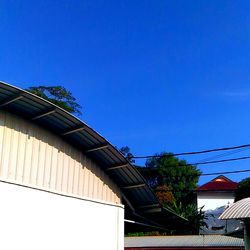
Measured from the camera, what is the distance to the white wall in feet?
32.7

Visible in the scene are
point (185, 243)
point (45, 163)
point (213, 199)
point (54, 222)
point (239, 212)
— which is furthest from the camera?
point (213, 199)

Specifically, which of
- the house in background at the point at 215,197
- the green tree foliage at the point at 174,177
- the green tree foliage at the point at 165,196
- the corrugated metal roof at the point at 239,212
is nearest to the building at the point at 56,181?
the corrugated metal roof at the point at 239,212

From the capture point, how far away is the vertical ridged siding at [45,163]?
11281 mm

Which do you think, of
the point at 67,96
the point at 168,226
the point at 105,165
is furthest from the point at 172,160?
the point at 105,165

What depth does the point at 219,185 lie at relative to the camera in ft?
195

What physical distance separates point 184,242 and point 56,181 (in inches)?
875

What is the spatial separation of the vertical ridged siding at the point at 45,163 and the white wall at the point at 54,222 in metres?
0.44

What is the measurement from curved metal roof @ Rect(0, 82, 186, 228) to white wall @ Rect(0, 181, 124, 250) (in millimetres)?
1120

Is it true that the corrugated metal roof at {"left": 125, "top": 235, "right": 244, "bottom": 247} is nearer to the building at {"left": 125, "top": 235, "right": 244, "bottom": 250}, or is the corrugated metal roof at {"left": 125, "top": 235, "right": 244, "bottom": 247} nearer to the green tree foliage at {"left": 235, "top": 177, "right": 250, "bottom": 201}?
the building at {"left": 125, "top": 235, "right": 244, "bottom": 250}

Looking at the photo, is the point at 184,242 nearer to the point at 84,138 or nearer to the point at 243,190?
the point at 243,190

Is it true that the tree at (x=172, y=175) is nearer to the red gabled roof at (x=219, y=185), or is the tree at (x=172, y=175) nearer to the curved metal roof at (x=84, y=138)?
the red gabled roof at (x=219, y=185)

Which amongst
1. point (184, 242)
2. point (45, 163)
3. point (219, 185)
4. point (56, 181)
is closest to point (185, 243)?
point (184, 242)

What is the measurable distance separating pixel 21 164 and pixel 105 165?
3.52 m

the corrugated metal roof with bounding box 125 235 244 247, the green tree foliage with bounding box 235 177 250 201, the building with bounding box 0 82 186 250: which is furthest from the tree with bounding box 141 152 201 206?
the building with bounding box 0 82 186 250
